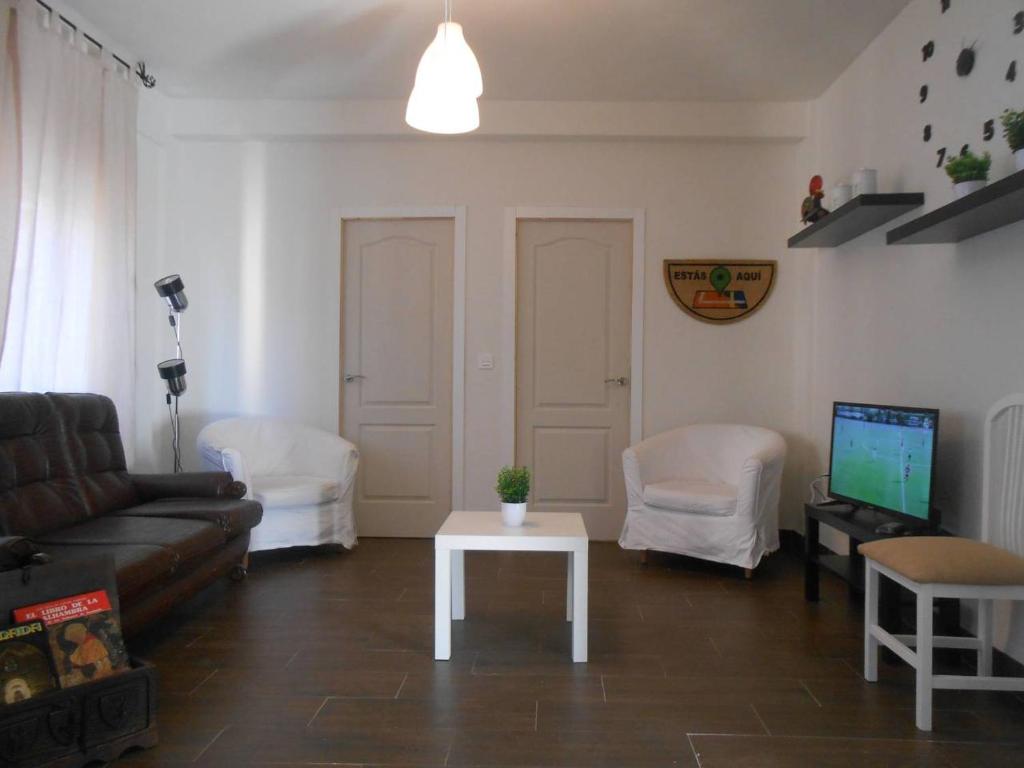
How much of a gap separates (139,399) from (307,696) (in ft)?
9.03

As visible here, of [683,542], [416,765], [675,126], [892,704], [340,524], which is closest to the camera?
[416,765]

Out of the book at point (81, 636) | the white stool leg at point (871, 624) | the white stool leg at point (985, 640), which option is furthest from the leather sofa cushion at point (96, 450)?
the white stool leg at point (985, 640)

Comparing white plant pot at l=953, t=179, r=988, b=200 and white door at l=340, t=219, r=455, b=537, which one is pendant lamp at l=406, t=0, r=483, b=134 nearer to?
white plant pot at l=953, t=179, r=988, b=200

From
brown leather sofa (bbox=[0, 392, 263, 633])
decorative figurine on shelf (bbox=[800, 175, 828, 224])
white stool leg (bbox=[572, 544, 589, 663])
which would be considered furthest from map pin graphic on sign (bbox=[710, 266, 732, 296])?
brown leather sofa (bbox=[0, 392, 263, 633])

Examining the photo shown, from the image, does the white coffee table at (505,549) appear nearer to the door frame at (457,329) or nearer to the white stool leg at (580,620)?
the white stool leg at (580,620)

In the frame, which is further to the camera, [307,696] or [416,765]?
[307,696]

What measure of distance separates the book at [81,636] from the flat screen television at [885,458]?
2.81 m

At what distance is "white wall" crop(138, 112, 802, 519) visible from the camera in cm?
477

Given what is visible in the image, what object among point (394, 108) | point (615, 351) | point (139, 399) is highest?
point (394, 108)

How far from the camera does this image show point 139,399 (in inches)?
176

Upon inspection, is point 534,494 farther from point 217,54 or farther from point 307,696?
point 217,54

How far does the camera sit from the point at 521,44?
390cm

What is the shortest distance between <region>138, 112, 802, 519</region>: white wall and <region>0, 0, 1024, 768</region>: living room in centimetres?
2

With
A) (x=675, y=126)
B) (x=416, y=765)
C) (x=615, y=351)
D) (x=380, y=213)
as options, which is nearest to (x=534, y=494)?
(x=615, y=351)
